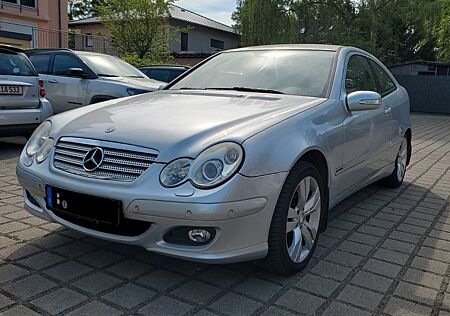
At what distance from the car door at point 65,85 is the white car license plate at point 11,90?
1931 millimetres

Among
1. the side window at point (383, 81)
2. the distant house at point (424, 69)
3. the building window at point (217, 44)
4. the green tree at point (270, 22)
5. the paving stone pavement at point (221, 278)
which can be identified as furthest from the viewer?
the building window at point (217, 44)

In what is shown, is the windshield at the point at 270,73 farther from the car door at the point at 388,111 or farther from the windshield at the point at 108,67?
the windshield at the point at 108,67

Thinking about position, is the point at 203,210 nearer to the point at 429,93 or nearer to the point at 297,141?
the point at 297,141

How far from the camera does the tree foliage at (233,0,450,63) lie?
2523 centimetres

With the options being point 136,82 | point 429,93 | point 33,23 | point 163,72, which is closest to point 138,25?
point 33,23

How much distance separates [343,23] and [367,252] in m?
24.5

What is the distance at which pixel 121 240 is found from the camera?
2.56 m

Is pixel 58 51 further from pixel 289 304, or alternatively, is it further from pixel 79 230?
pixel 289 304

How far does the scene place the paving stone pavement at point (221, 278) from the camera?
2.50m

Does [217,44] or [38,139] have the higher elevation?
[217,44]

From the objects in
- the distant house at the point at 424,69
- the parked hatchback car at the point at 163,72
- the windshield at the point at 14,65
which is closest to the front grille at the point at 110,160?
the windshield at the point at 14,65

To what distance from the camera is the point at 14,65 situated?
6.48 meters

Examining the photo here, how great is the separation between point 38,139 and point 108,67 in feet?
19.6

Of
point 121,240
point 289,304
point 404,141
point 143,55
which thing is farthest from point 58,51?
point 143,55
